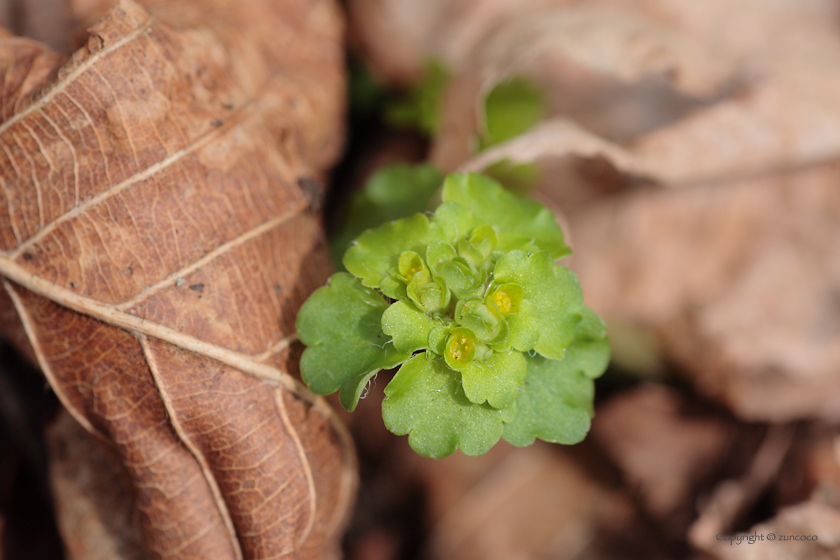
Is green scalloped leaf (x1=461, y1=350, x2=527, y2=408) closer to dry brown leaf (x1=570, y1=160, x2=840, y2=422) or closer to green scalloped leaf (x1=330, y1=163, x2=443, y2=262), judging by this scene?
green scalloped leaf (x1=330, y1=163, x2=443, y2=262)

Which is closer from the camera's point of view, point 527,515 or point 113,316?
point 113,316

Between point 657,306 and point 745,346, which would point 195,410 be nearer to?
point 657,306

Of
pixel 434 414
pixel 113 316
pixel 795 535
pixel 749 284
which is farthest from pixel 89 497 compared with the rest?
pixel 749 284

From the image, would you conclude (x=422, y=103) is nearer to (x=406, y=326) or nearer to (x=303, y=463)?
(x=406, y=326)

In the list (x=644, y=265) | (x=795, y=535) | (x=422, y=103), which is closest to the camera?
(x=795, y=535)

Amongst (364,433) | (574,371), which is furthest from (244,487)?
(364,433)

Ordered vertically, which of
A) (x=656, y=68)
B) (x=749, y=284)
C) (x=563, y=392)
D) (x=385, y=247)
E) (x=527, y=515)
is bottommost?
(x=527, y=515)
